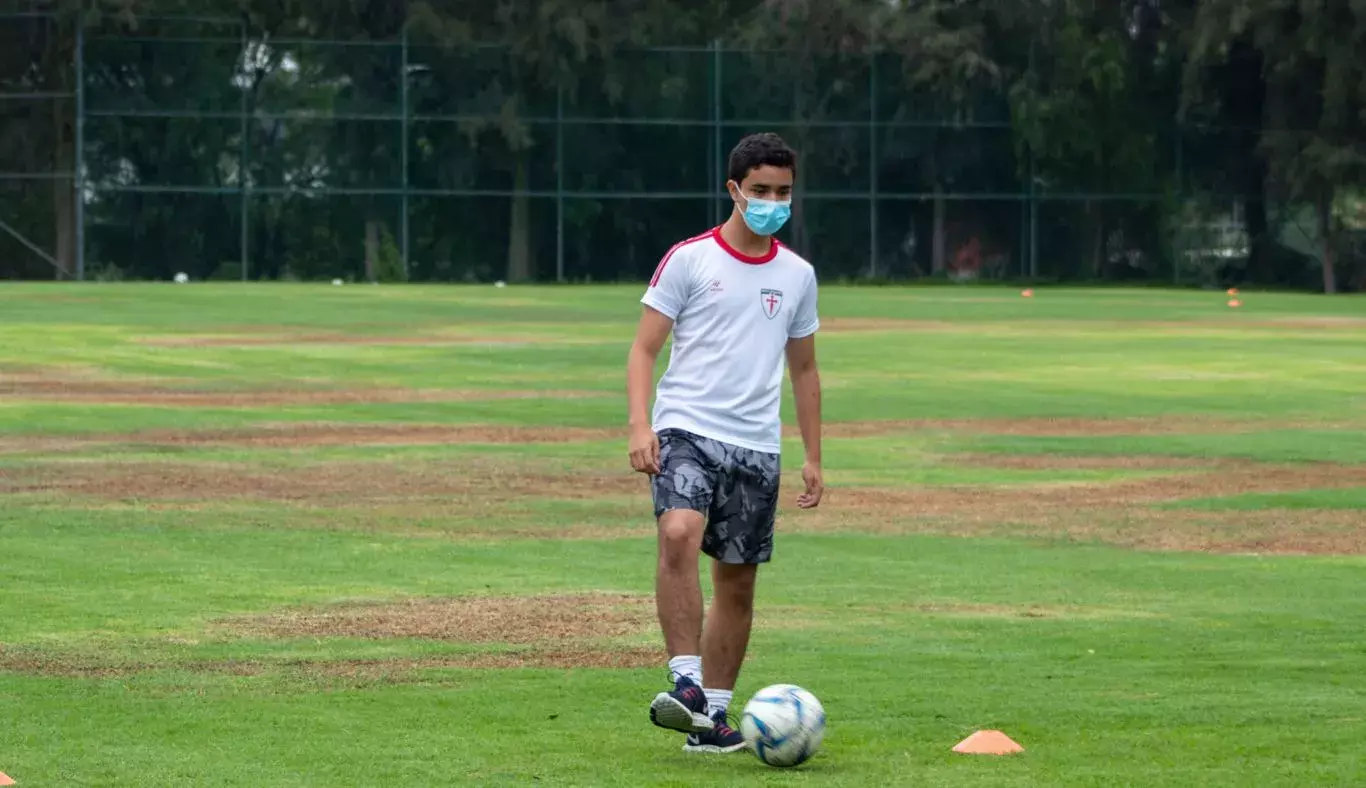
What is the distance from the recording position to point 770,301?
8.62 meters

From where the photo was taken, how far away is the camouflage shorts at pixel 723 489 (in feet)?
27.7

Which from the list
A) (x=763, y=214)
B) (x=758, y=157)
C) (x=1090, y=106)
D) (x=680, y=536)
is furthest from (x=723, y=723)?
(x=1090, y=106)

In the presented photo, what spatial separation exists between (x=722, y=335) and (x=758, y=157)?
591mm

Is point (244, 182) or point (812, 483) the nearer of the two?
point (812, 483)

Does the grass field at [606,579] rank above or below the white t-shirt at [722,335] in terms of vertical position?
below

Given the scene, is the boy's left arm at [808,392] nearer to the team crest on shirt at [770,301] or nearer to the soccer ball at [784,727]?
the team crest on shirt at [770,301]

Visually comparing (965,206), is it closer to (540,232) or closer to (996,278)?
(996,278)

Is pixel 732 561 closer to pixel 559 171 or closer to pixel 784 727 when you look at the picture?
pixel 784 727

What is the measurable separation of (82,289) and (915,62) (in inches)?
801

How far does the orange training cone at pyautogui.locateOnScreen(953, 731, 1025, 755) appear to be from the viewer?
839 cm

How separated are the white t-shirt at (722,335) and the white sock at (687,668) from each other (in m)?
0.72

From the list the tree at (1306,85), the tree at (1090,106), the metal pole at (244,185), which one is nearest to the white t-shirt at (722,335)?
the tree at (1306,85)

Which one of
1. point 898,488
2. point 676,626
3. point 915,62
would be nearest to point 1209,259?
point 915,62

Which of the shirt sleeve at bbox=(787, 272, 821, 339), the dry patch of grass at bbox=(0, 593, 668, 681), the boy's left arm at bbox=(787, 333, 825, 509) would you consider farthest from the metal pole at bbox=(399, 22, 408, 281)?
the shirt sleeve at bbox=(787, 272, 821, 339)
